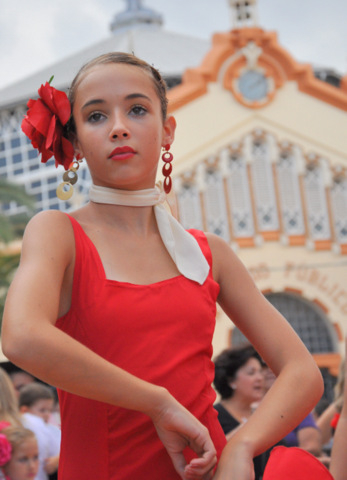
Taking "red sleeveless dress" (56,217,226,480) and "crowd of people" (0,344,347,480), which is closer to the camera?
"red sleeveless dress" (56,217,226,480)

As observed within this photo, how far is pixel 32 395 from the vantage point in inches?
227

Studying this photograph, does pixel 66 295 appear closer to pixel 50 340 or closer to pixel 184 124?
pixel 50 340

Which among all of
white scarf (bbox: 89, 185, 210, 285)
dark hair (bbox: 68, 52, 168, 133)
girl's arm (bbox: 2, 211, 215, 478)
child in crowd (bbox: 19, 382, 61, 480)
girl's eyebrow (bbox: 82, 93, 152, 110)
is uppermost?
dark hair (bbox: 68, 52, 168, 133)

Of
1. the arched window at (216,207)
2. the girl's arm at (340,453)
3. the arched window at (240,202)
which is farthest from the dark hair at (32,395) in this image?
the arched window at (240,202)

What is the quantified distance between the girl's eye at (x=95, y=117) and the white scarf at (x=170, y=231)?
0.15 meters

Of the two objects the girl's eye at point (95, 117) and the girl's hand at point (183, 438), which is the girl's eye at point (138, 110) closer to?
the girl's eye at point (95, 117)

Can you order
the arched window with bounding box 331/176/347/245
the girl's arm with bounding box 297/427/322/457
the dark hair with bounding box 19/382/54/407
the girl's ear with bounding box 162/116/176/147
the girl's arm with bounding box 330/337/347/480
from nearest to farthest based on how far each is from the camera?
the girl's ear with bounding box 162/116/176/147
the girl's arm with bounding box 330/337/347/480
the girl's arm with bounding box 297/427/322/457
the dark hair with bounding box 19/382/54/407
the arched window with bounding box 331/176/347/245

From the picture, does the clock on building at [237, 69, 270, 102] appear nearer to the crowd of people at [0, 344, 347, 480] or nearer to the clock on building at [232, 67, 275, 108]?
the clock on building at [232, 67, 275, 108]

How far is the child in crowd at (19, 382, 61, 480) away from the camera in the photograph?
4926mm

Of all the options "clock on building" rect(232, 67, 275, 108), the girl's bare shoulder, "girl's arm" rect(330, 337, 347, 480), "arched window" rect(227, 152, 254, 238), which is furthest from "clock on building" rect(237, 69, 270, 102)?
the girl's bare shoulder

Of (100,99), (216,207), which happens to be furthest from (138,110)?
(216,207)

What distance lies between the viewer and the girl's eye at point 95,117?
1724mm

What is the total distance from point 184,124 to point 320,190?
3.48 metres

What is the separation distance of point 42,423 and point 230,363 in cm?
135
